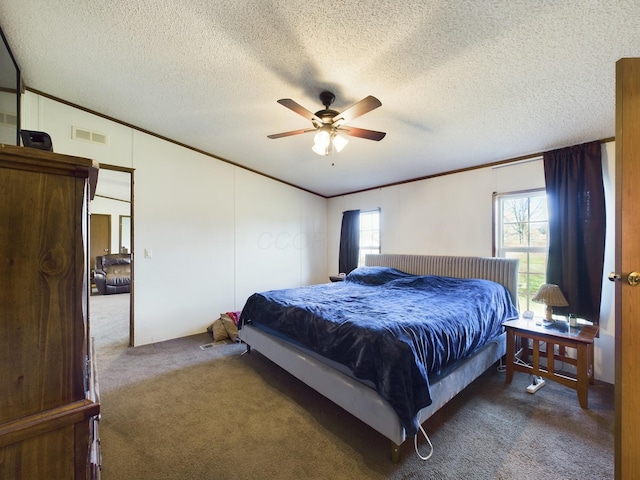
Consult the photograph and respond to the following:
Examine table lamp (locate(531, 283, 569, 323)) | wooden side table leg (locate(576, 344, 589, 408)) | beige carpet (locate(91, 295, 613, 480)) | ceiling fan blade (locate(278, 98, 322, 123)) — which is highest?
ceiling fan blade (locate(278, 98, 322, 123))

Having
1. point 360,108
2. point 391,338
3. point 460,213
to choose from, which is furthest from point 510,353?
point 360,108

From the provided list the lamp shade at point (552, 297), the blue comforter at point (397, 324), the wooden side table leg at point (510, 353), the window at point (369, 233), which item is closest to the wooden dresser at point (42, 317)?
the blue comforter at point (397, 324)

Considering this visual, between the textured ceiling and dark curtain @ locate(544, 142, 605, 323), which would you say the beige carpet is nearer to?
dark curtain @ locate(544, 142, 605, 323)

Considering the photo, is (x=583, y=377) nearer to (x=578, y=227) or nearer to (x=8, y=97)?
(x=578, y=227)

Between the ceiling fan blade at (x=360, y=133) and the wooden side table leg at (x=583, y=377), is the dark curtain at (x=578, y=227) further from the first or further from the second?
the ceiling fan blade at (x=360, y=133)

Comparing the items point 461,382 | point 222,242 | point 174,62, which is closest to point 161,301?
point 222,242

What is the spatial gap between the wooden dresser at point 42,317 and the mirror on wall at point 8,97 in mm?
1909

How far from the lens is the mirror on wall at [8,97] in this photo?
1.83 m

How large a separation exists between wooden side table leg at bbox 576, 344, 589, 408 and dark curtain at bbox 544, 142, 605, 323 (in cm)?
73

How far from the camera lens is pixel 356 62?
2004 millimetres

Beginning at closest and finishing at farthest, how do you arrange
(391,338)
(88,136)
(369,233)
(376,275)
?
1. (391,338)
2. (88,136)
3. (376,275)
4. (369,233)

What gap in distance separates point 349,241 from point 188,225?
9.29ft

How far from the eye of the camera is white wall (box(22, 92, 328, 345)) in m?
3.33

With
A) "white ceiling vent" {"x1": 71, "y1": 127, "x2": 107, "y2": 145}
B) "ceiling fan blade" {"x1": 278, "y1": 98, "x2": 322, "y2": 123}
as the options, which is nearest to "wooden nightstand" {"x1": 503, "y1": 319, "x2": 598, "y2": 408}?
"ceiling fan blade" {"x1": 278, "y1": 98, "x2": 322, "y2": 123}
